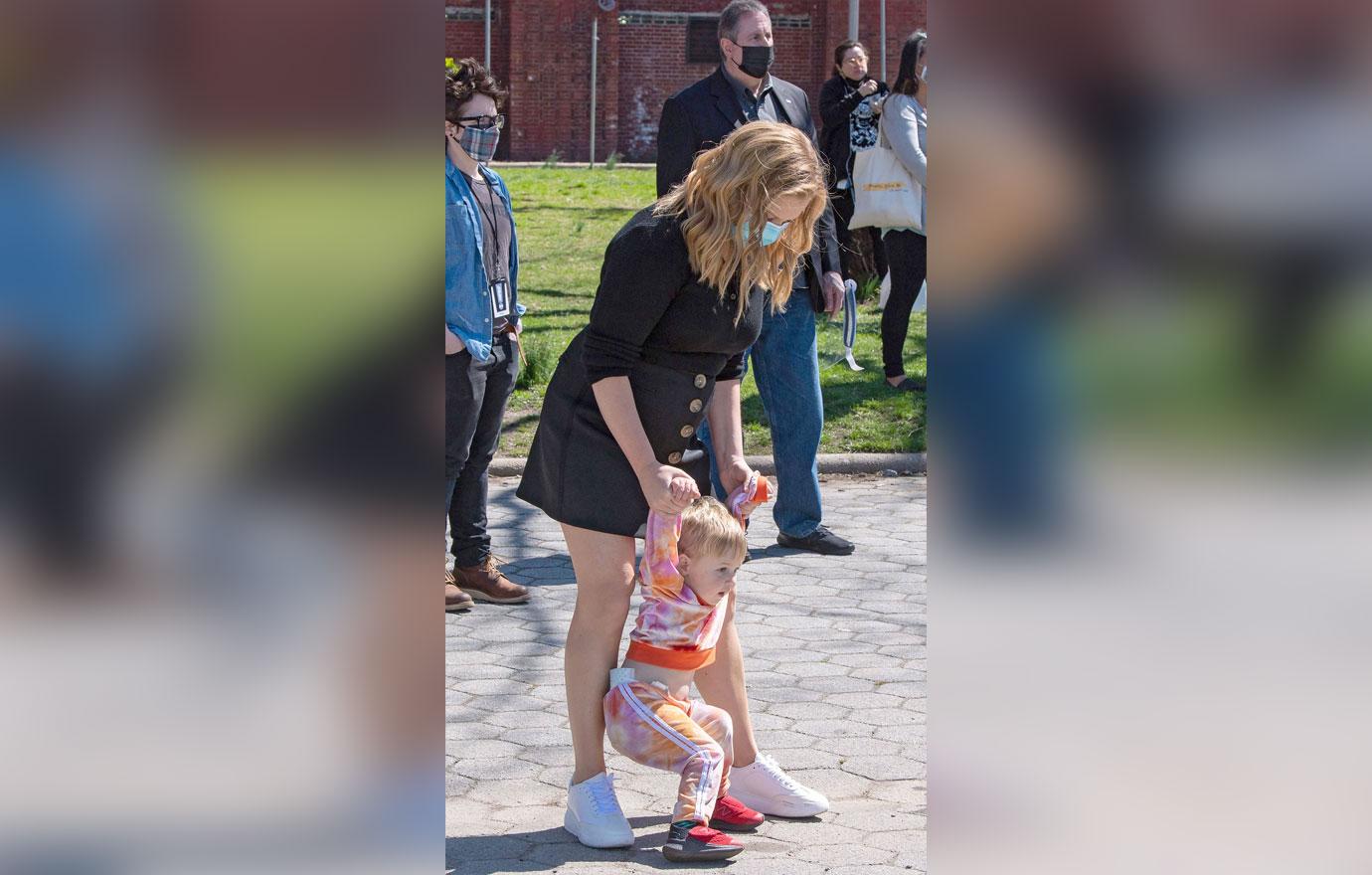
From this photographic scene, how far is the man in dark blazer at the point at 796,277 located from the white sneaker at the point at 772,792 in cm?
249

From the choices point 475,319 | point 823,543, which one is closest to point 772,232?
point 475,319

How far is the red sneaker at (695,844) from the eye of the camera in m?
3.73

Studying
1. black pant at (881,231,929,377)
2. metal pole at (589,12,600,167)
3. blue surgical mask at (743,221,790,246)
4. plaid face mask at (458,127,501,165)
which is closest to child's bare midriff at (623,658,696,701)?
blue surgical mask at (743,221,790,246)

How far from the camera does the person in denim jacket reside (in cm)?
579

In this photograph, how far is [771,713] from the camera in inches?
198

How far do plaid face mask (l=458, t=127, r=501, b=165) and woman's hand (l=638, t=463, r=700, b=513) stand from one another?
99.8 inches

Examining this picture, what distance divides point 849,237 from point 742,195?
9628 millimetres

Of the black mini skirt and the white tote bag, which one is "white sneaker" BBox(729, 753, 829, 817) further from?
the white tote bag
